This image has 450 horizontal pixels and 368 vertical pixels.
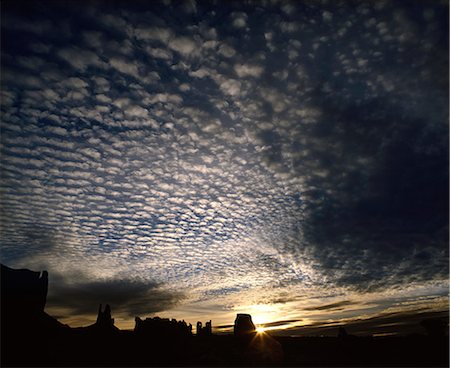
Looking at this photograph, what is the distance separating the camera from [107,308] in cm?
10575

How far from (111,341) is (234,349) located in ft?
85.8

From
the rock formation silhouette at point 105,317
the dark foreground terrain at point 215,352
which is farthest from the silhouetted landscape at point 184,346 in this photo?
the rock formation silhouette at point 105,317

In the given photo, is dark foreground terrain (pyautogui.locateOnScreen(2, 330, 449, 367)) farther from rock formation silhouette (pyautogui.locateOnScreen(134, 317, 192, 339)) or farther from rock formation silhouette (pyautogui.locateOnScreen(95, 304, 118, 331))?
rock formation silhouette (pyautogui.locateOnScreen(95, 304, 118, 331))

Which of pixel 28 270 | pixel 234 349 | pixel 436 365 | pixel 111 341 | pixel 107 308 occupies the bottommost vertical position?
pixel 436 365

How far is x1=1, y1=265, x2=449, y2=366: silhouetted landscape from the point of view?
171ft

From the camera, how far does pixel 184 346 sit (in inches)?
2352

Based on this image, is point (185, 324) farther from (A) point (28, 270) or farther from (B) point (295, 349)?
(A) point (28, 270)

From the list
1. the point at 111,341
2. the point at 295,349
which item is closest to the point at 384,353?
the point at 295,349

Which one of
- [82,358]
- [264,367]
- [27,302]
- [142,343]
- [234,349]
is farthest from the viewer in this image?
[27,302]

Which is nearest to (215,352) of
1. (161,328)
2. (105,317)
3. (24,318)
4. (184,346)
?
(184,346)

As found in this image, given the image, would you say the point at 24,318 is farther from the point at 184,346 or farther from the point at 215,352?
the point at 215,352

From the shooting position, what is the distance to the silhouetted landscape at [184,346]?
2053 inches

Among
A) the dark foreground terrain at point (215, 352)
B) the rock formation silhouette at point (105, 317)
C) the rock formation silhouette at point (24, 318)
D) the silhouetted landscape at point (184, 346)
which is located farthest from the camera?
the rock formation silhouette at point (105, 317)

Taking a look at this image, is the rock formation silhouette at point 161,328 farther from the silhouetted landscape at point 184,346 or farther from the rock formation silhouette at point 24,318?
the rock formation silhouette at point 24,318
